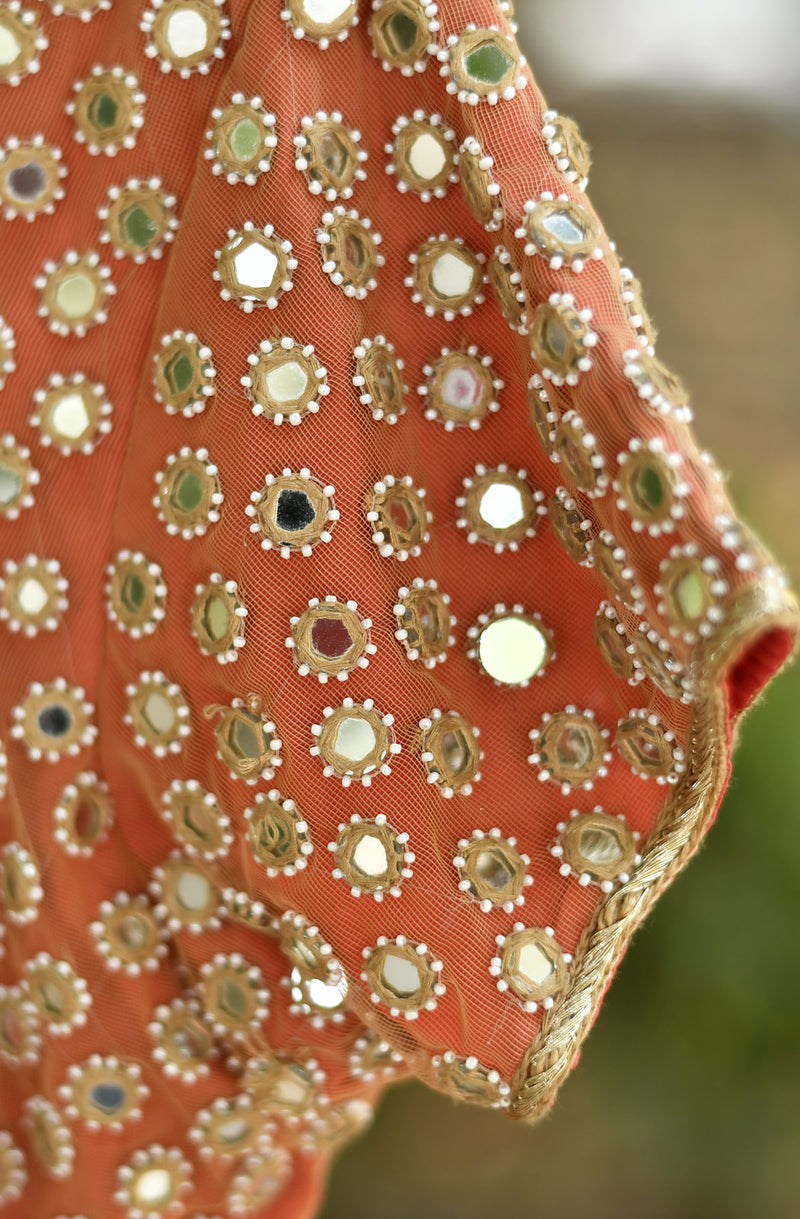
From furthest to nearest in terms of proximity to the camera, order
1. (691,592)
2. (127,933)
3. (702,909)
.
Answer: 1. (702,909)
2. (127,933)
3. (691,592)

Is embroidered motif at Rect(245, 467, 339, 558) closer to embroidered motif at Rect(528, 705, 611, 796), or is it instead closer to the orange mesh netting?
the orange mesh netting

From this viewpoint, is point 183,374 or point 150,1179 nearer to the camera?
point 183,374

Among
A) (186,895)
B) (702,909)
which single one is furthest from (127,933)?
(702,909)

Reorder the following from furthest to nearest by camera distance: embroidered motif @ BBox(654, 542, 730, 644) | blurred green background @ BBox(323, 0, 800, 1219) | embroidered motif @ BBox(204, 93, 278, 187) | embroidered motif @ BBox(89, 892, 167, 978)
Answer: blurred green background @ BBox(323, 0, 800, 1219) < embroidered motif @ BBox(89, 892, 167, 978) < embroidered motif @ BBox(204, 93, 278, 187) < embroidered motif @ BBox(654, 542, 730, 644)

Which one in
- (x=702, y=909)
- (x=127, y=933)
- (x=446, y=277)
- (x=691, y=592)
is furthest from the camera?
(x=702, y=909)

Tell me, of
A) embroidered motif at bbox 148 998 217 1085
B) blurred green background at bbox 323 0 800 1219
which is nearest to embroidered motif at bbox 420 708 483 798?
embroidered motif at bbox 148 998 217 1085

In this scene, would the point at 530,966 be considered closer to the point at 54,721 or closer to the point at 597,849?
the point at 597,849

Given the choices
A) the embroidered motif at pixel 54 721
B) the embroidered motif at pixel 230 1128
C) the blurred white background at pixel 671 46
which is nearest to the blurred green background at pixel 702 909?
the blurred white background at pixel 671 46
